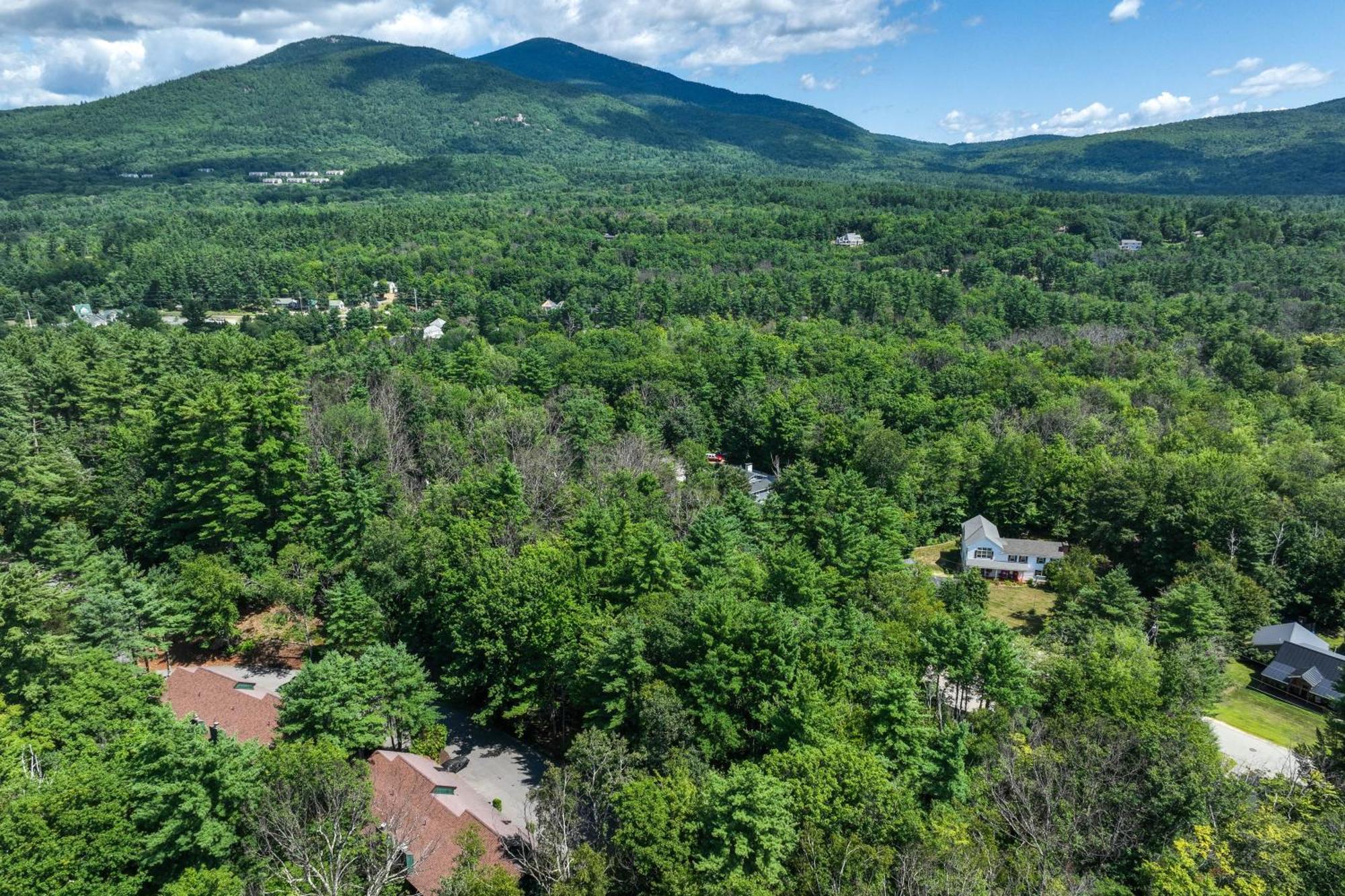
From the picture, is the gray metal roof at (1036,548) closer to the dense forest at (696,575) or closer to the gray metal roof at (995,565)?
the gray metal roof at (995,565)

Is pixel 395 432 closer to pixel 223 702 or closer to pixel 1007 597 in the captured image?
pixel 223 702

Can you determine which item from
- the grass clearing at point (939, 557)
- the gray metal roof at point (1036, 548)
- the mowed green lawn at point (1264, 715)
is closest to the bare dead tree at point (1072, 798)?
the mowed green lawn at point (1264, 715)

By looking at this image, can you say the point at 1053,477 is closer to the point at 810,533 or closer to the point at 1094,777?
the point at 810,533

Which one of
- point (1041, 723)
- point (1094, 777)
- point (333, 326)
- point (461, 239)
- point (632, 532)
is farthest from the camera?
point (461, 239)

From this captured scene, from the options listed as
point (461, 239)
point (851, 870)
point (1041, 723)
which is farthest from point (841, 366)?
point (461, 239)

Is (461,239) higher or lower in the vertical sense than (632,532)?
higher

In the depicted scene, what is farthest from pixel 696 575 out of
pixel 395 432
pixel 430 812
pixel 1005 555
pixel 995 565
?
pixel 395 432

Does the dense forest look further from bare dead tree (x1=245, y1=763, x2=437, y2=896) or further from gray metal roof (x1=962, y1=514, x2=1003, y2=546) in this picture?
gray metal roof (x1=962, y1=514, x2=1003, y2=546)
